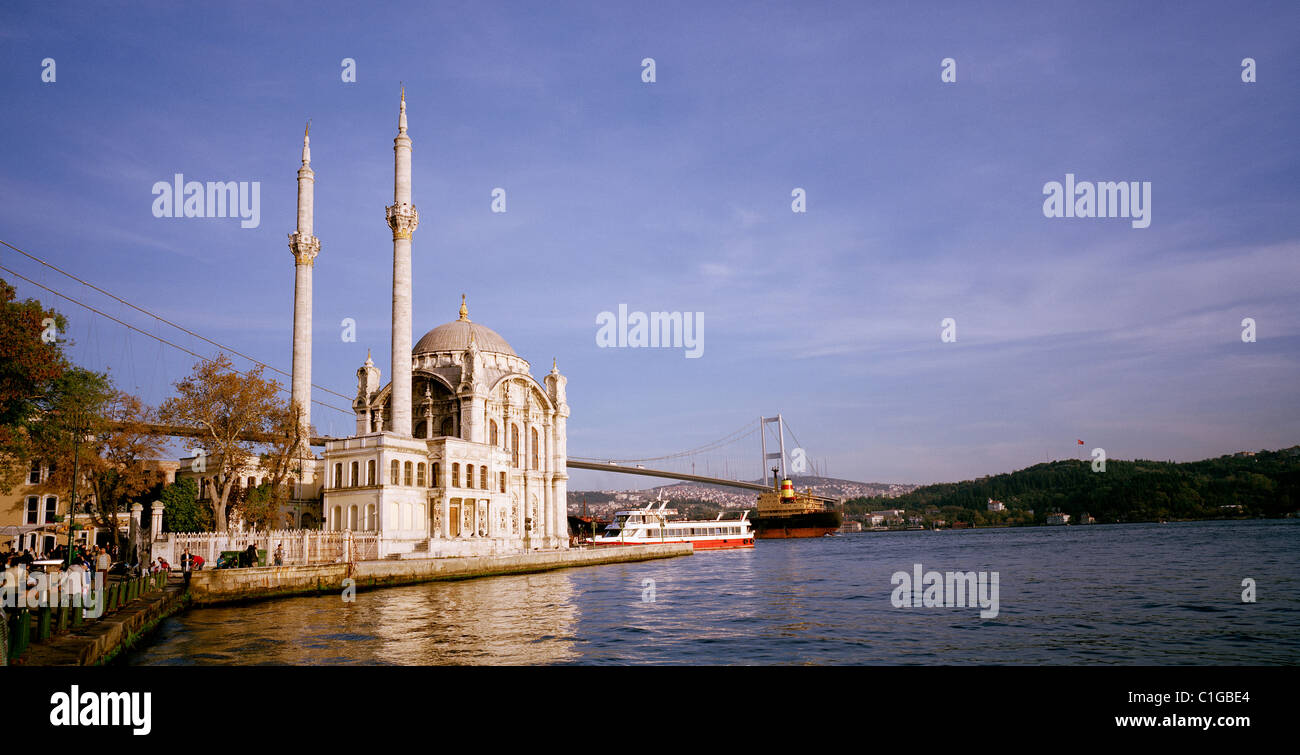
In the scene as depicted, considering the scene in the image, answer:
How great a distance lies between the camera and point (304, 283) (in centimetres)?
4294

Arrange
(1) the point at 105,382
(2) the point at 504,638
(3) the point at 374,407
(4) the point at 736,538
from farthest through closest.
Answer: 1. (4) the point at 736,538
2. (3) the point at 374,407
3. (1) the point at 105,382
4. (2) the point at 504,638

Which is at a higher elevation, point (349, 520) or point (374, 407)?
point (374, 407)

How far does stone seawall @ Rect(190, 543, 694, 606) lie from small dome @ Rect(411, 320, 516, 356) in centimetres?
1637

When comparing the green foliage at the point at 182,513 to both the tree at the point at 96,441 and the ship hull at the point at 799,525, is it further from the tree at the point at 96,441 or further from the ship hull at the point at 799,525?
the ship hull at the point at 799,525

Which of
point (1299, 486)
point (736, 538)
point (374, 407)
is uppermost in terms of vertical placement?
point (374, 407)

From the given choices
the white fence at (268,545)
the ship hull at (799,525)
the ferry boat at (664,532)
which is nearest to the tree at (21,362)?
the white fence at (268,545)

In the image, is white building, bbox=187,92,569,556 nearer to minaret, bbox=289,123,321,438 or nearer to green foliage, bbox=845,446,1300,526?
minaret, bbox=289,123,321,438

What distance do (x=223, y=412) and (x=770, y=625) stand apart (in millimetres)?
24065

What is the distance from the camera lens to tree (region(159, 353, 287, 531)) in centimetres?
3125

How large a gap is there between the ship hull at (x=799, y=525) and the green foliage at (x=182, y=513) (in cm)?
7055

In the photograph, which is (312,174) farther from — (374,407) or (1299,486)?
(1299,486)
